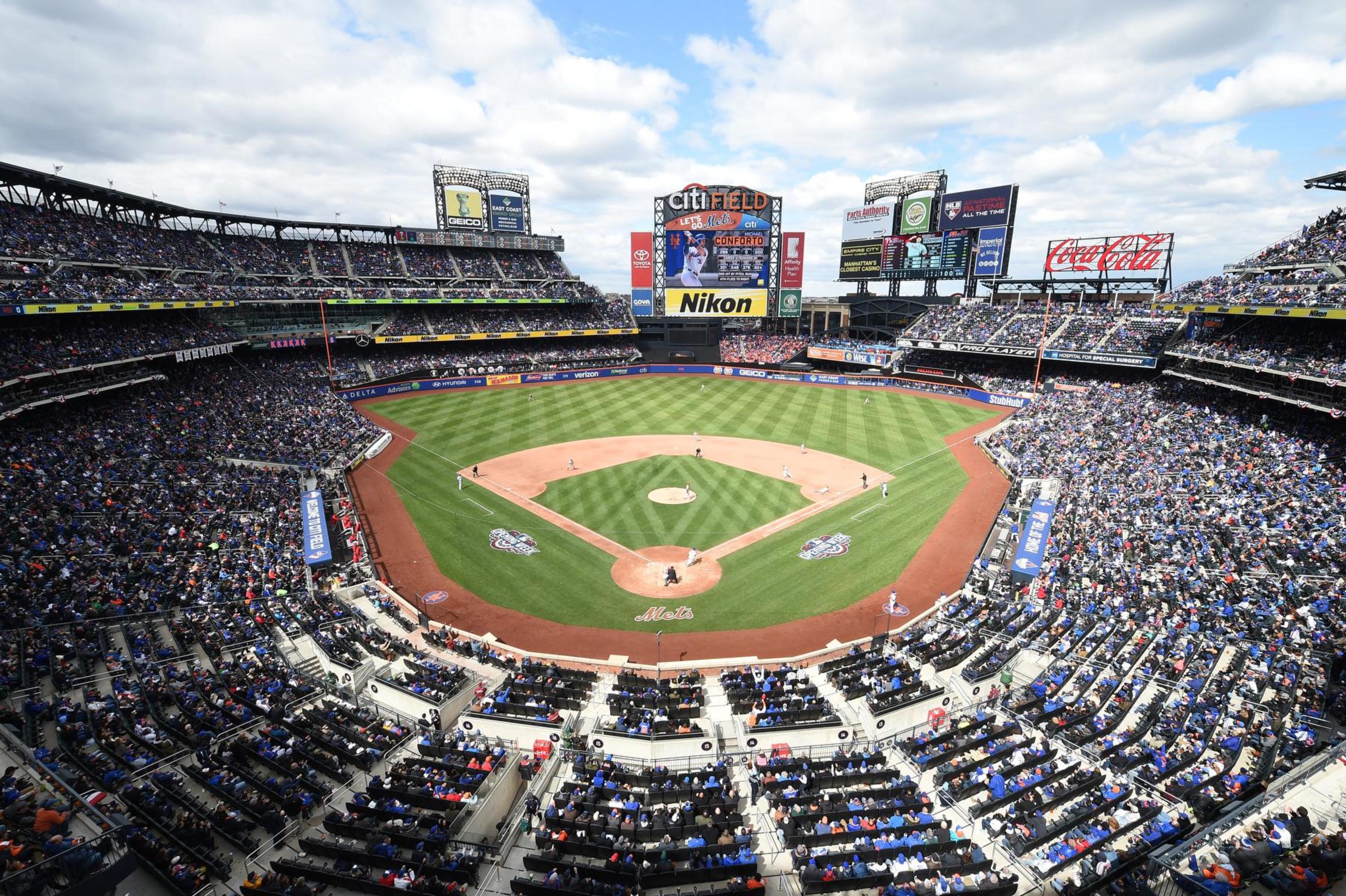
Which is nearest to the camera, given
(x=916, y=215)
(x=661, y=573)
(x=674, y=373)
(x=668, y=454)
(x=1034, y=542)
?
(x=1034, y=542)

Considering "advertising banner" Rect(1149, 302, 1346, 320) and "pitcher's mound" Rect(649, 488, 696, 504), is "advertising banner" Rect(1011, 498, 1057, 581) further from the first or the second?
"advertising banner" Rect(1149, 302, 1346, 320)

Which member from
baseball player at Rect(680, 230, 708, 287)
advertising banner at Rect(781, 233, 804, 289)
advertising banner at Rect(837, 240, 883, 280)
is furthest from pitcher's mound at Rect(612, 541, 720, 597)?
advertising banner at Rect(837, 240, 883, 280)

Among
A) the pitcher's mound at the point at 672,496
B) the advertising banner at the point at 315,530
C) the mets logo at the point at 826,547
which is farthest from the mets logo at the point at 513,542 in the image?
the mets logo at the point at 826,547

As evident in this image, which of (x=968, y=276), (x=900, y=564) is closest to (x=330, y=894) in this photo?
(x=900, y=564)

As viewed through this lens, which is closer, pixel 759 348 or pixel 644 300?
pixel 644 300

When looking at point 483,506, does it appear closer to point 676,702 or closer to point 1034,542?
point 676,702

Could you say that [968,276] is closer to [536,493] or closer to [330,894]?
[536,493]

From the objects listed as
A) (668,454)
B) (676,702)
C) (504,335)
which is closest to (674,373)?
(504,335)

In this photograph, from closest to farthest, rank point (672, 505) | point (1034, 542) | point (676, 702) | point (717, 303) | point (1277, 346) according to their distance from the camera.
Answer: point (676, 702) → point (1034, 542) → point (672, 505) → point (1277, 346) → point (717, 303)
